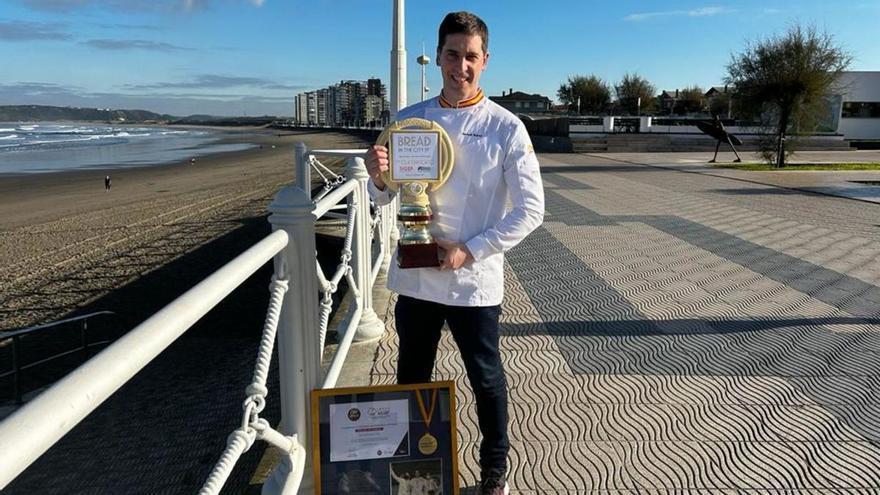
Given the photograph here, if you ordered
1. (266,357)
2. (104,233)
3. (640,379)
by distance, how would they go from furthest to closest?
(104,233)
(640,379)
(266,357)

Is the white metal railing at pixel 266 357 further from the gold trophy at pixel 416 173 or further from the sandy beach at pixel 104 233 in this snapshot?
the sandy beach at pixel 104 233

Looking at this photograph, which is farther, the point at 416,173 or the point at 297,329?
the point at 297,329

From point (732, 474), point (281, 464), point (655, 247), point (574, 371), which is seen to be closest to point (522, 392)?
point (574, 371)

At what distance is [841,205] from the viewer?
12914 mm

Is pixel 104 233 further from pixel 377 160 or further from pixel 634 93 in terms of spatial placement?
pixel 634 93

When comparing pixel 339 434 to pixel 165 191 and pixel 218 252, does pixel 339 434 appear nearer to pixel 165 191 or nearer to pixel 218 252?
pixel 218 252

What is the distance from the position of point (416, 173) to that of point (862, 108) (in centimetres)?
5157

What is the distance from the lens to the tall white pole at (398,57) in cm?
805

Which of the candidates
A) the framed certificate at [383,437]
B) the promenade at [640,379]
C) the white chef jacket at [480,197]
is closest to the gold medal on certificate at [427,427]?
the framed certificate at [383,437]

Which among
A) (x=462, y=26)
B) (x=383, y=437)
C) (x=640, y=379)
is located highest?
(x=462, y=26)

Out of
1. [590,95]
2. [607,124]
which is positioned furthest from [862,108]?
[590,95]

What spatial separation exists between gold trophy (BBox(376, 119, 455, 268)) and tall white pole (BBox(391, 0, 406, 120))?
5.82 meters

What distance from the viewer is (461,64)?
7.61 ft

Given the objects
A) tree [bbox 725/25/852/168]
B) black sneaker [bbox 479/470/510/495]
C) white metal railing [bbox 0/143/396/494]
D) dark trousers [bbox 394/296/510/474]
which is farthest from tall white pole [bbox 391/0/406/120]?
tree [bbox 725/25/852/168]
